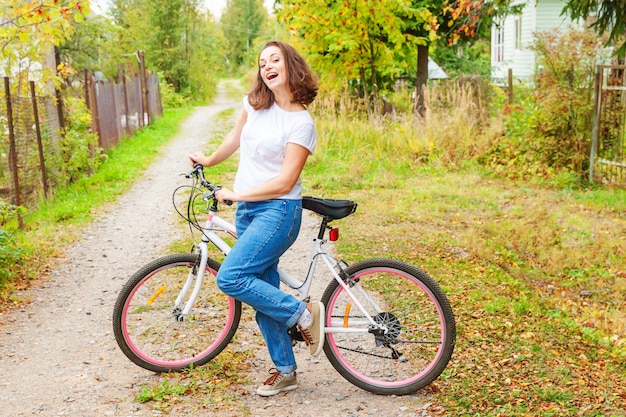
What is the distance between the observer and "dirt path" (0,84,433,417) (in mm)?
4004

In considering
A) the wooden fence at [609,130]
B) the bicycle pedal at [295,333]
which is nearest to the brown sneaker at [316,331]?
the bicycle pedal at [295,333]

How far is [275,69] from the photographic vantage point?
149 inches

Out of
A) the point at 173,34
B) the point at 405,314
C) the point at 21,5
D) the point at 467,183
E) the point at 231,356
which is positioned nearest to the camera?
the point at 405,314

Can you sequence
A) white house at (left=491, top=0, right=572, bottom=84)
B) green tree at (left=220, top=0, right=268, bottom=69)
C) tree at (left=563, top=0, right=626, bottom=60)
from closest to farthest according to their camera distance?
tree at (left=563, top=0, right=626, bottom=60) < white house at (left=491, top=0, right=572, bottom=84) < green tree at (left=220, top=0, right=268, bottom=69)

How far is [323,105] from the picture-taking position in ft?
51.5

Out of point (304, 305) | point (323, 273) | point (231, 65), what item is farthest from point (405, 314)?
point (231, 65)

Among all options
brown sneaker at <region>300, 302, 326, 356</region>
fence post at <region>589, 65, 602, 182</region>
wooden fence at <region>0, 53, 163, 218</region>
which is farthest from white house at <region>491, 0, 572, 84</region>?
brown sneaker at <region>300, 302, 326, 356</region>

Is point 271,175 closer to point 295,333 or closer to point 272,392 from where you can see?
point 295,333

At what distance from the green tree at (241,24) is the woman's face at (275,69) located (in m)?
90.7

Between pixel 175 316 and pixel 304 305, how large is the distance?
2.86 ft

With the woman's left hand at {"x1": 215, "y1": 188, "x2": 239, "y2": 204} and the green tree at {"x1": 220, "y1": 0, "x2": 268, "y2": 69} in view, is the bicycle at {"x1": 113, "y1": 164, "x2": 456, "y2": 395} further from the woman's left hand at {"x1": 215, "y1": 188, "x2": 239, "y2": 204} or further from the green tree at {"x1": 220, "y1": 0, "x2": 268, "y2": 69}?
the green tree at {"x1": 220, "y1": 0, "x2": 268, "y2": 69}

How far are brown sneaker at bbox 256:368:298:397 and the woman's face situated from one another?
5.39 ft

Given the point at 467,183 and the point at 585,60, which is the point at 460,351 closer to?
the point at 467,183

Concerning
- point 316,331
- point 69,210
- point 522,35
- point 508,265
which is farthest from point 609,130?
point 522,35
